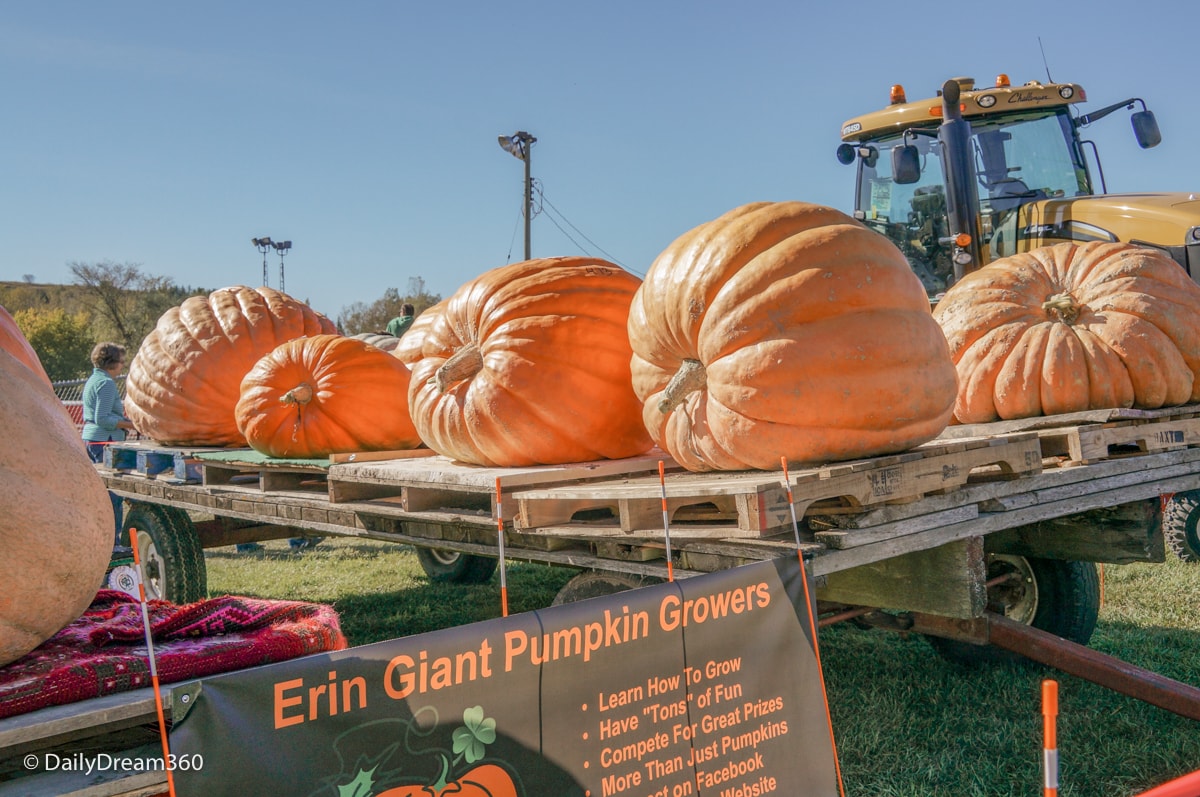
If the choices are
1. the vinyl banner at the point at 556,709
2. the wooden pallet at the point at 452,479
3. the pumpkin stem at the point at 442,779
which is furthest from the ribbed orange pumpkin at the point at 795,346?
the pumpkin stem at the point at 442,779

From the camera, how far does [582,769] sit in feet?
6.95

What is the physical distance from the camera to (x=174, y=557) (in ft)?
21.1

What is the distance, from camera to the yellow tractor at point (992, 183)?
6.70 metres

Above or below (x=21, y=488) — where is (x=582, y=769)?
below

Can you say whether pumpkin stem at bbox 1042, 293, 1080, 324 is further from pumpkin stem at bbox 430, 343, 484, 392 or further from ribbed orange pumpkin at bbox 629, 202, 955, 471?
pumpkin stem at bbox 430, 343, 484, 392

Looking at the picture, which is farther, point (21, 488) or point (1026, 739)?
point (1026, 739)

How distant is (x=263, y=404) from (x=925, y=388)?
143 inches

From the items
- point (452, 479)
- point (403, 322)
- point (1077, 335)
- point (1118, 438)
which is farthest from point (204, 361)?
point (403, 322)

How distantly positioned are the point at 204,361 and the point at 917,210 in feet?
18.4

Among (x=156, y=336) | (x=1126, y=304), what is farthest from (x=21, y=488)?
(x=156, y=336)

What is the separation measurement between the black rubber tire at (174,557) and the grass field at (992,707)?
1.00 m

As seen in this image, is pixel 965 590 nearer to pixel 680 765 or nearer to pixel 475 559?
pixel 680 765

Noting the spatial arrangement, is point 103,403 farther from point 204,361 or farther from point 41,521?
point 41,521

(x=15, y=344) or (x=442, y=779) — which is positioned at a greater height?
(x=15, y=344)
